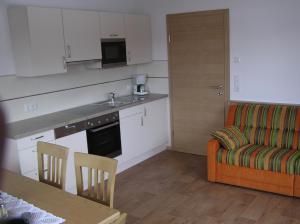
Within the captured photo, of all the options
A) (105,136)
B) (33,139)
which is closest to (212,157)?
(105,136)

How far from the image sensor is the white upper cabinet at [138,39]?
4703mm

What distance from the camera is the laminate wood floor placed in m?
3.16

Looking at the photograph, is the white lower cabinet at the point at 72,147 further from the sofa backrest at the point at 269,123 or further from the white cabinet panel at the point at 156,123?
the sofa backrest at the point at 269,123

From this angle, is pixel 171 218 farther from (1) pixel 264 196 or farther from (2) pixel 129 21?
(2) pixel 129 21

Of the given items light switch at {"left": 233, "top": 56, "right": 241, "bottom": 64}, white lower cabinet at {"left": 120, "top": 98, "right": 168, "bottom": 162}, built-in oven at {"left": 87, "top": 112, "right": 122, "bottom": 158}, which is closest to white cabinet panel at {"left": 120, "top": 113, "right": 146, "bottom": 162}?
white lower cabinet at {"left": 120, "top": 98, "right": 168, "bottom": 162}

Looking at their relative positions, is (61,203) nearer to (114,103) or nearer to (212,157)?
(212,157)

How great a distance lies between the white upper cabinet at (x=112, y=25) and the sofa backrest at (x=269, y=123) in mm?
1918

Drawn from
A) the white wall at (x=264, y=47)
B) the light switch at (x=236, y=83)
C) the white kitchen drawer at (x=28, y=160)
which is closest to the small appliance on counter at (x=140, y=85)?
the white wall at (x=264, y=47)

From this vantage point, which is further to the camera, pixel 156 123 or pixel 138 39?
pixel 156 123

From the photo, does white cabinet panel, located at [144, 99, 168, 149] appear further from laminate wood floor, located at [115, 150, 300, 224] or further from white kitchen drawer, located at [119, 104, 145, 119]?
laminate wood floor, located at [115, 150, 300, 224]

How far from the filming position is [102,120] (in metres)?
4.02

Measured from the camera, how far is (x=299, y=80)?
13.1 ft

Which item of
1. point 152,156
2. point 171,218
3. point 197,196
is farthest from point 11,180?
point 152,156

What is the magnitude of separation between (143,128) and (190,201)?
5.02 feet
